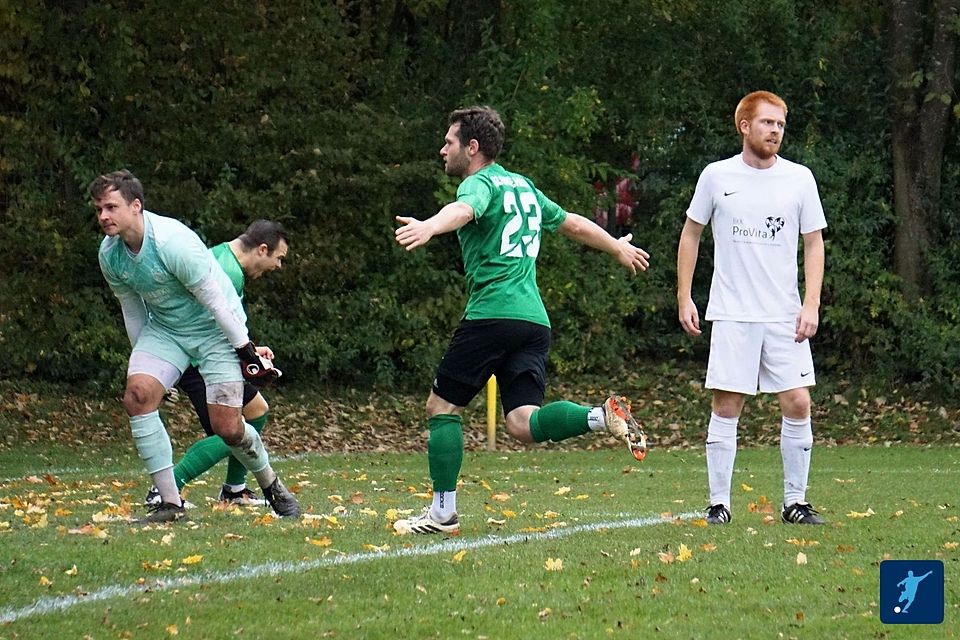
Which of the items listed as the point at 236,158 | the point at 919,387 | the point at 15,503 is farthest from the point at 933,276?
the point at 15,503

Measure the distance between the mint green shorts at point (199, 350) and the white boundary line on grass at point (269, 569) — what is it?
5.97ft

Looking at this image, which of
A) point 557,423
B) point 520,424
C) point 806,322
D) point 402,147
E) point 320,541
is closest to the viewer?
point 320,541

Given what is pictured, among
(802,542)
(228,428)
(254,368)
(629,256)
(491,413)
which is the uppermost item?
(629,256)

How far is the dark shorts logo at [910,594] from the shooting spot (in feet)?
18.3

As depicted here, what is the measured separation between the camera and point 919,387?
69.1 feet

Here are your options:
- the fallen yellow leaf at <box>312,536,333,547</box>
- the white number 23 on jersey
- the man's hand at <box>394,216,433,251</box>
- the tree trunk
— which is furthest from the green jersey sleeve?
the tree trunk

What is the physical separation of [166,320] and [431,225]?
2.41 m

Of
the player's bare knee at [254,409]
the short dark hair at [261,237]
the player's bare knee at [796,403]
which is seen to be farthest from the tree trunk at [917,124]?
the player's bare knee at [796,403]

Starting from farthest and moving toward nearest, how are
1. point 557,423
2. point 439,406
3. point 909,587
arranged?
point 439,406 < point 557,423 < point 909,587

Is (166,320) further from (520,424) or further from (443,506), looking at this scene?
(520,424)

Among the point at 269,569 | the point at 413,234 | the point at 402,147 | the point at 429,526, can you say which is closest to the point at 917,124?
the point at 402,147

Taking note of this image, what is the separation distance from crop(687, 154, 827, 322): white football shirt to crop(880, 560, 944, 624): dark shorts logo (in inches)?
89.3

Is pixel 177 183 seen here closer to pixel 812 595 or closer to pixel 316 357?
pixel 316 357

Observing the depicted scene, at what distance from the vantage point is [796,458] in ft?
28.0
